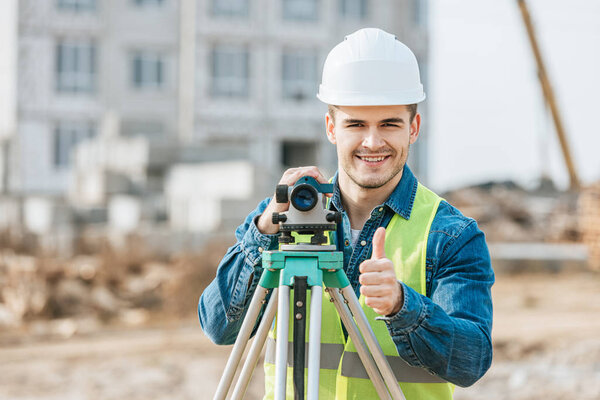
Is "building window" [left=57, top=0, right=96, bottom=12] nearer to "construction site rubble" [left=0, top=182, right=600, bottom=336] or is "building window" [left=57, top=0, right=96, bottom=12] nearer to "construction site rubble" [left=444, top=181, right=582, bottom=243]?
"construction site rubble" [left=0, top=182, right=600, bottom=336]

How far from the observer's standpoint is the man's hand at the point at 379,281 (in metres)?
1.64

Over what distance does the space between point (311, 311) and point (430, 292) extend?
13.6 inches

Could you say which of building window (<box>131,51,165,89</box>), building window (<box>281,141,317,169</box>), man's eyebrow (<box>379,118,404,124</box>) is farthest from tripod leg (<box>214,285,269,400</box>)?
building window (<box>131,51,165,89</box>)

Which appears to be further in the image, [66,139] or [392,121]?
[66,139]

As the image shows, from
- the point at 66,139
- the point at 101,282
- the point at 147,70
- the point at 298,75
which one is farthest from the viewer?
the point at 298,75

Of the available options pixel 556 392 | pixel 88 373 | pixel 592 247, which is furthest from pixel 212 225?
pixel 556 392

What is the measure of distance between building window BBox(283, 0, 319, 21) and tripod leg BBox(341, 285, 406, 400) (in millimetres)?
22110

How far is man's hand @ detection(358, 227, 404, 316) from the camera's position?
1.64 metres

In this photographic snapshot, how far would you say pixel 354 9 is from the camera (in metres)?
23.8

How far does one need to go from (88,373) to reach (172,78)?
55.8 feet

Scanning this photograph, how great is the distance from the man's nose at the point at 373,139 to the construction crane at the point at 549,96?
2165cm

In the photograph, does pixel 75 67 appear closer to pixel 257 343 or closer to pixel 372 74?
pixel 372 74

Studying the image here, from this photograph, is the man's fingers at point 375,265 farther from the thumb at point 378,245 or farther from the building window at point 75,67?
the building window at point 75,67

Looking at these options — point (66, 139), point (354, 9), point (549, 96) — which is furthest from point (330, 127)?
point (549, 96)
